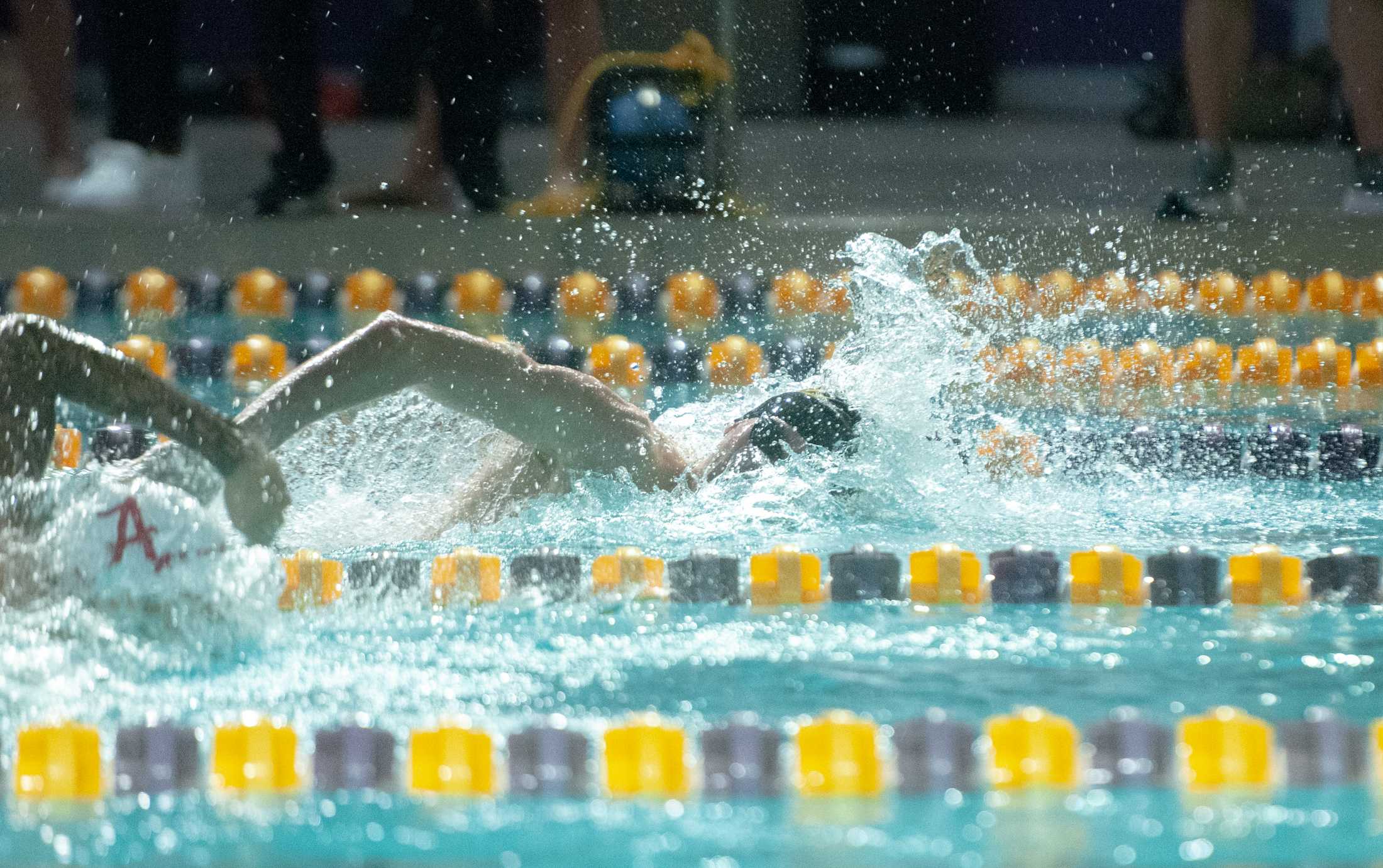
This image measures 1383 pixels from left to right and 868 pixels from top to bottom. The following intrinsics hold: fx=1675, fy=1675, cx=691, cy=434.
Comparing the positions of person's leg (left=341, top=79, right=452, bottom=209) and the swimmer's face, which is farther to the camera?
person's leg (left=341, top=79, right=452, bottom=209)

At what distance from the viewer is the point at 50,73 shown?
21.9 ft

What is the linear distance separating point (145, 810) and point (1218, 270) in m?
5.12

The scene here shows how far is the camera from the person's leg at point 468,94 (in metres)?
6.90

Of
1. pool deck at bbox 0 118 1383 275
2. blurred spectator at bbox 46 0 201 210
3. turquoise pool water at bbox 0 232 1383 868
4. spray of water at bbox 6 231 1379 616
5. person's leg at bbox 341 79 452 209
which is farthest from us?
blurred spectator at bbox 46 0 201 210

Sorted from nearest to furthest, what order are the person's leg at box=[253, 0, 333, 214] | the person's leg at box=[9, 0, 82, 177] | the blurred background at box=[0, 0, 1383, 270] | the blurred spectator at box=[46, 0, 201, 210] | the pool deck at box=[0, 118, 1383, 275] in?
1. the pool deck at box=[0, 118, 1383, 275]
2. the blurred background at box=[0, 0, 1383, 270]
3. the person's leg at box=[9, 0, 82, 177]
4. the person's leg at box=[253, 0, 333, 214]
5. the blurred spectator at box=[46, 0, 201, 210]

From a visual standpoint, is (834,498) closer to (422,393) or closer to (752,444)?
(752,444)

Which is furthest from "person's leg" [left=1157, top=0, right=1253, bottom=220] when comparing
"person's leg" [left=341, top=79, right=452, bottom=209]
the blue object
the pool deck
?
"person's leg" [left=341, top=79, right=452, bottom=209]

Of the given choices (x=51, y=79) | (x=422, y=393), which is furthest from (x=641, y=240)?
(x=422, y=393)

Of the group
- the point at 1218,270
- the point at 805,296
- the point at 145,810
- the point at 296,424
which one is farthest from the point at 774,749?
the point at 1218,270

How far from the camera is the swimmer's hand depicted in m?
2.54

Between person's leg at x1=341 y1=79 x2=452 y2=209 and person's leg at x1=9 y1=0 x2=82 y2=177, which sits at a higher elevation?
person's leg at x1=9 y1=0 x2=82 y2=177

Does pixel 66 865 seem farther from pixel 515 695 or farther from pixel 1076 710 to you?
pixel 1076 710

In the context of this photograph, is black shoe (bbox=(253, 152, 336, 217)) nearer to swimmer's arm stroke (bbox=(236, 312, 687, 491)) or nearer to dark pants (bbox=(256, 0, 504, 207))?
dark pants (bbox=(256, 0, 504, 207))

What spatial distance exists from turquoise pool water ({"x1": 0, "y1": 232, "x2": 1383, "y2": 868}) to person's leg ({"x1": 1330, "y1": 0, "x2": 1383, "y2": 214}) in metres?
3.14
